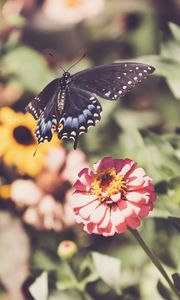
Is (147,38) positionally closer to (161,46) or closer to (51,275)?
(161,46)

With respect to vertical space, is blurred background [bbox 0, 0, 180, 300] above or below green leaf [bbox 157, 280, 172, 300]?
above

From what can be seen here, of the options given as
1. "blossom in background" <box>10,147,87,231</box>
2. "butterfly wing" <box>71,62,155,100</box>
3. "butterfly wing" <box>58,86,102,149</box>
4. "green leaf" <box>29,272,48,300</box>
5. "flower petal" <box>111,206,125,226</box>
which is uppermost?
"butterfly wing" <box>71,62,155,100</box>

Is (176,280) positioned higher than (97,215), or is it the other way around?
(97,215)

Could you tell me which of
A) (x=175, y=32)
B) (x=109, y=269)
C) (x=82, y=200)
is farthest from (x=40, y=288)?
(x=175, y=32)

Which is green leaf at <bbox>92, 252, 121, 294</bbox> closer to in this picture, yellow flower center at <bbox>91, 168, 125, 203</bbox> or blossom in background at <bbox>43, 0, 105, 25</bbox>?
yellow flower center at <bbox>91, 168, 125, 203</bbox>

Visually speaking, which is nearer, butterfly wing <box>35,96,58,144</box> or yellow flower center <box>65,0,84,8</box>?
A: butterfly wing <box>35,96,58,144</box>

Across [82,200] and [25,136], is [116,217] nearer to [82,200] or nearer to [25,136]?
[82,200]

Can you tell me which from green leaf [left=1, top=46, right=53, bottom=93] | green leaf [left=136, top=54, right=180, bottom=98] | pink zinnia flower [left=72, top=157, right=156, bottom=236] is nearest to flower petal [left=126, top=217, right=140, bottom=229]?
pink zinnia flower [left=72, top=157, right=156, bottom=236]
